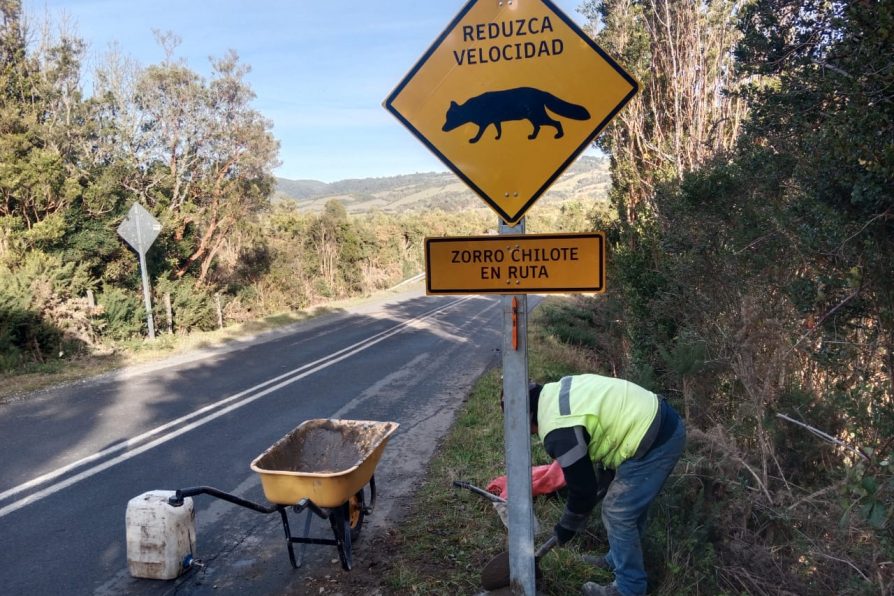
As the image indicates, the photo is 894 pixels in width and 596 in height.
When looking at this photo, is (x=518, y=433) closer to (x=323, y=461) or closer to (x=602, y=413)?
(x=602, y=413)

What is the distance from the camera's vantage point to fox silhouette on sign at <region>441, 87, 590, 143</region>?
2.73 m

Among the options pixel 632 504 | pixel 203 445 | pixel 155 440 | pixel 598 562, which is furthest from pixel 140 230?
pixel 632 504

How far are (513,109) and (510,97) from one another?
0.18 feet

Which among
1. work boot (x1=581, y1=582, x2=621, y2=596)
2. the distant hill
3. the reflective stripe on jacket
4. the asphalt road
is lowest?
the asphalt road

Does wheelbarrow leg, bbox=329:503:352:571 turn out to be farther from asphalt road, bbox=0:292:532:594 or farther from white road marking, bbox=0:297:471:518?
white road marking, bbox=0:297:471:518

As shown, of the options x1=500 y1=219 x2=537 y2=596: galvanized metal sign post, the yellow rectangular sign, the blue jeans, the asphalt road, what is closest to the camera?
the yellow rectangular sign

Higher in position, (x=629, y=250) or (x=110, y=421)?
(x=629, y=250)

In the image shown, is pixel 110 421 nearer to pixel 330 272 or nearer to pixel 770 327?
pixel 770 327

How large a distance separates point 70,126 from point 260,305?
1008cm

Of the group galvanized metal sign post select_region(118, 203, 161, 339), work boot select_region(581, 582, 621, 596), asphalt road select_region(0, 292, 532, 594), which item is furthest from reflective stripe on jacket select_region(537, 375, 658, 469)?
galvanized metal sign post select_region(118, 203, 161, 339)

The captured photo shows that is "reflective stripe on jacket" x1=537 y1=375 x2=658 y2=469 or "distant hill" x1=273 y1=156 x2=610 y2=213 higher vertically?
"distant hill" x1=273 y1=156 x2=610 y2=213

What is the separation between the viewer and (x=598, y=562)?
4.00m

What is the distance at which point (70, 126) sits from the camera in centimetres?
1614

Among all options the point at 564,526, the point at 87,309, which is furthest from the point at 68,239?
the point at 564,526
